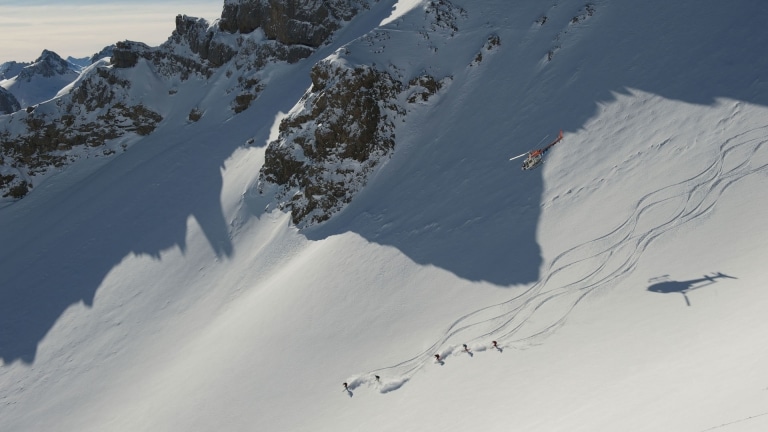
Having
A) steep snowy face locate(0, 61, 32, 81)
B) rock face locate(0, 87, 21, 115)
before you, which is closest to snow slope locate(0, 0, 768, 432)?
rock face locate(0, 87, 21, 115)

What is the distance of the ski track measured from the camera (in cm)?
2361

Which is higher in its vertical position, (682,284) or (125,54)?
(125,54)

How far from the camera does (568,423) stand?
51.9 ft

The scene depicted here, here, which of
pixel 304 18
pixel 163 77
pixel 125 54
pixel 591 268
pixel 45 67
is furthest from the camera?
pixel 45 67

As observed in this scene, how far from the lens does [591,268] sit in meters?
24.4

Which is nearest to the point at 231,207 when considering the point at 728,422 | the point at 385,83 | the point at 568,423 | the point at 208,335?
the point at 208,335

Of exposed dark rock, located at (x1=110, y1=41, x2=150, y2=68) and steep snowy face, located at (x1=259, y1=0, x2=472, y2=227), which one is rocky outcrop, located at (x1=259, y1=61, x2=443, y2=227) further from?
exposed dark rock, located at (x1=110, y1=41, x2=150, y2=68)

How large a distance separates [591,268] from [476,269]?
6144 mm

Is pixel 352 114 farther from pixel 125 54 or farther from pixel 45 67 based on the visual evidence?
pixel 45 67

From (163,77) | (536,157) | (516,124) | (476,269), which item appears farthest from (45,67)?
(476,269)

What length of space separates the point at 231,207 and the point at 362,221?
15.3 metres

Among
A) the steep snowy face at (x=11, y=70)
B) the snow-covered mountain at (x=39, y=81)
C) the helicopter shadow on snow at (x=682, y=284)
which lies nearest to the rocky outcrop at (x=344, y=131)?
the helicopter shadow on snow at (x=682, y=284)

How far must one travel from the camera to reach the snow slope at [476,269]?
19.8 meters

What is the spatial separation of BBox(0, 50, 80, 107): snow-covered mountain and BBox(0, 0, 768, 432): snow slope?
330 feet
